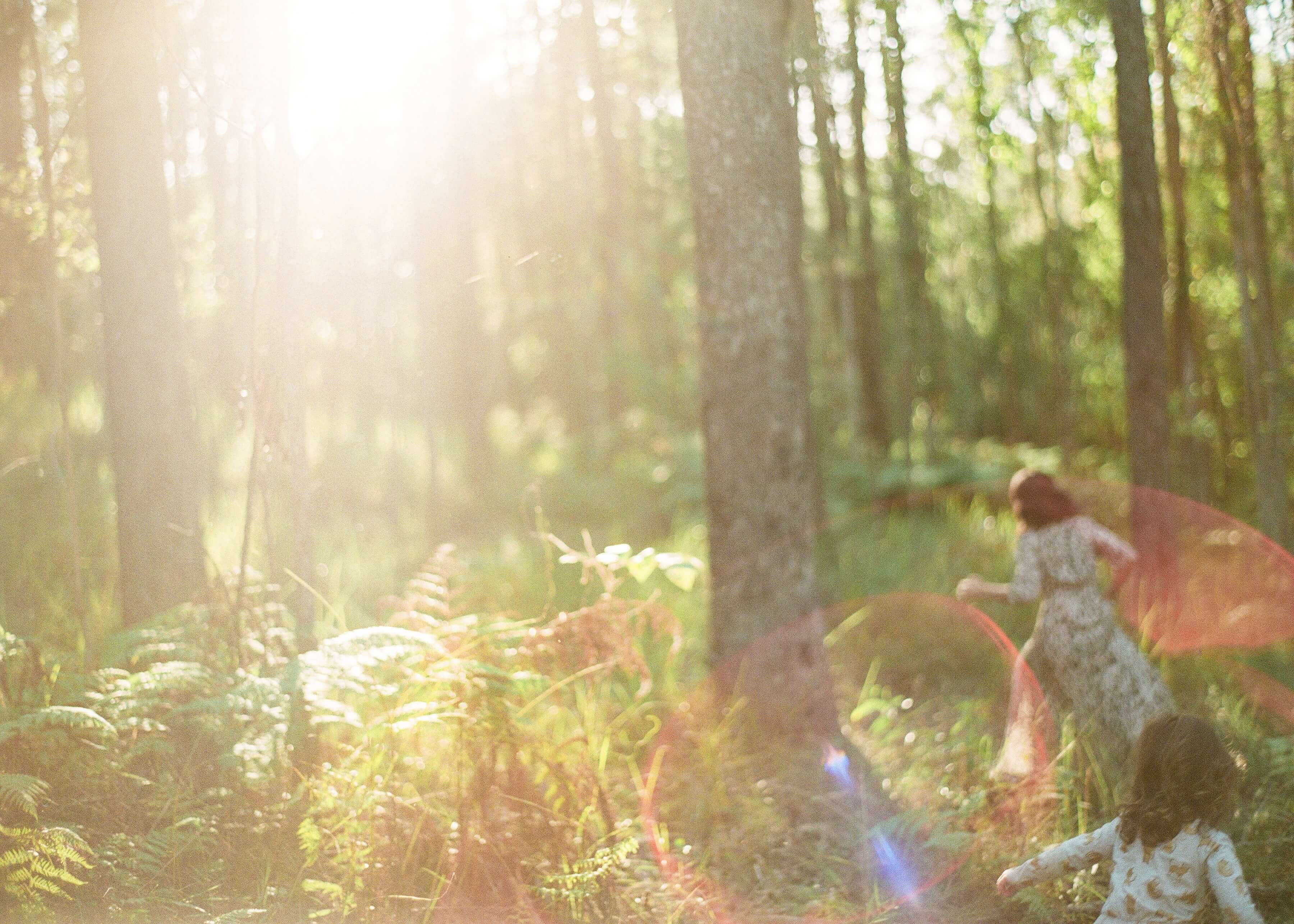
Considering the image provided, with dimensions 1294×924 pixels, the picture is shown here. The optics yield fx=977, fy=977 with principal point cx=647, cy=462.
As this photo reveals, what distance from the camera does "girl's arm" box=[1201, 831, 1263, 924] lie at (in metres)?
3.31

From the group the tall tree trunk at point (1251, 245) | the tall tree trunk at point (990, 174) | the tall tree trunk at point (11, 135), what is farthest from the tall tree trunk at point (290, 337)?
the tall tree trunk at point (990, 174)

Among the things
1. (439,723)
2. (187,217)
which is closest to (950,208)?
(187,217)

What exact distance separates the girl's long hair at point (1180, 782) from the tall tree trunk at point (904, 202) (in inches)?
280

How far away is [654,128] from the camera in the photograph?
12984 millimetres

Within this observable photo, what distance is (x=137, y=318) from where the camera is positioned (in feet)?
19.1

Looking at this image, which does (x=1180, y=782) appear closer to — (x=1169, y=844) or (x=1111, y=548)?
(x=1169, y=844)

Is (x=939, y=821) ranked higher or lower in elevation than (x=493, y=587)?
lower

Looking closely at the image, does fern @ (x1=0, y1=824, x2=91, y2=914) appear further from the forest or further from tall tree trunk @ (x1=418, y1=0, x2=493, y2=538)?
tall tree trunk @ (x1=418, y1=0, x2=493, y2=538)

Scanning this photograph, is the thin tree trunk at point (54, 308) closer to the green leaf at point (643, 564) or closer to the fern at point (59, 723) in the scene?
the fern at point (59, 723)

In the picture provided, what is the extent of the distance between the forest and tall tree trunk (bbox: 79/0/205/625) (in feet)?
0.09

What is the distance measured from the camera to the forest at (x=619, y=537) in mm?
4383

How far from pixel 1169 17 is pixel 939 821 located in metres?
7.12

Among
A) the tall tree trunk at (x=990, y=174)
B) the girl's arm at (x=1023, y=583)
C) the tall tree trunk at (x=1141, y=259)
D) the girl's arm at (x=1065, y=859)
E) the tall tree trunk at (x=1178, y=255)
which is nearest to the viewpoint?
the girl's arm at (x=1065, y=859)

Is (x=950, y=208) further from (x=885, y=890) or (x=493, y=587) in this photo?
(x=885, y=890)
